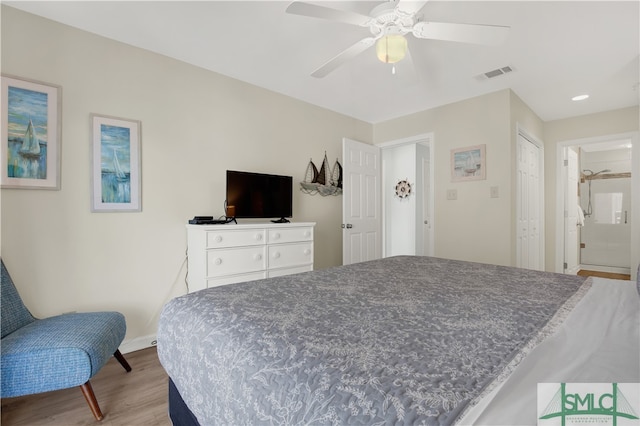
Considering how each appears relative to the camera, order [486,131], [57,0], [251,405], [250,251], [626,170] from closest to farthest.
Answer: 1. [251,405]
2. [57,0]
3. [250,251]
4. [486,131]
5. [626,170]

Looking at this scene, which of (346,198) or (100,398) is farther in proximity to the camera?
(346,198)

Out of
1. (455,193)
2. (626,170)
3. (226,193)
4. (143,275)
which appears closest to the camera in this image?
(143,275)

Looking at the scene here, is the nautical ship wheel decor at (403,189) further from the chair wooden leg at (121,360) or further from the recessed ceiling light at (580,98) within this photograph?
the chair wooden leg at (121,360)

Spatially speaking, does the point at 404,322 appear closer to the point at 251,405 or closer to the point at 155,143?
the point at 251,405

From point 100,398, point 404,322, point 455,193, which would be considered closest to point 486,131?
point 455,193

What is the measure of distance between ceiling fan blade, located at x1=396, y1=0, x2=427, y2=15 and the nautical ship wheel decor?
3.85m

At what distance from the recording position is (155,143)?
2.50 meters

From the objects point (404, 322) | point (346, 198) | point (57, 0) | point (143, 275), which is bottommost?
point (143, 275)

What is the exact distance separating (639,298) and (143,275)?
9.93 ft

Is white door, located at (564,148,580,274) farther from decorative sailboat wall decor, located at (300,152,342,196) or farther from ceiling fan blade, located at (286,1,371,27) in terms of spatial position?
ceiling fan blade, located at (286,1,371,27)

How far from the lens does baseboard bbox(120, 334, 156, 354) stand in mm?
2312

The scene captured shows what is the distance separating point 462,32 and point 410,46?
0.76 metres

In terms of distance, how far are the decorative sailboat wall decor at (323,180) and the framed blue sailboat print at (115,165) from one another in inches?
69.1

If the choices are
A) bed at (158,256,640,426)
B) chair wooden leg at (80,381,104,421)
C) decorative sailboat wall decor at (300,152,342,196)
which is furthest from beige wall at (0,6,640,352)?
bed at (158,256,640,426)
